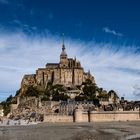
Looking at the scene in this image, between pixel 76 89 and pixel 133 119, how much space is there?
27.1 metres

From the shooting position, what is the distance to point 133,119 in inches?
4429

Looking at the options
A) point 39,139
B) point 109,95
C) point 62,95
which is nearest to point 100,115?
point 62,95

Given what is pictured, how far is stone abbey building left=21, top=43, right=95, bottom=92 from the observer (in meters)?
139

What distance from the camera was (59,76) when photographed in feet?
456

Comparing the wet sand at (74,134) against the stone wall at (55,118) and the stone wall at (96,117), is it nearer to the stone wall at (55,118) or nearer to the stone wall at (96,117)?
the stone wall at (55,118)

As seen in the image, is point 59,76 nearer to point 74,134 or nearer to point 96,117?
point 96,117

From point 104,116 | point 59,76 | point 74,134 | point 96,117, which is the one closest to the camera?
point 74,134

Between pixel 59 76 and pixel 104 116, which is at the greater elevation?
pixel 59 76

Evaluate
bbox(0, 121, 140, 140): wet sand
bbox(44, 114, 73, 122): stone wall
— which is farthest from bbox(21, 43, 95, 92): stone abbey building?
bbox(0, 121, 140, 140): wet sand

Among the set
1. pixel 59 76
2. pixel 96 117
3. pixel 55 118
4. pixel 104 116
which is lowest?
pixel 55 118

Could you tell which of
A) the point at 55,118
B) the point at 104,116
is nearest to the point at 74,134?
the point at 55,118

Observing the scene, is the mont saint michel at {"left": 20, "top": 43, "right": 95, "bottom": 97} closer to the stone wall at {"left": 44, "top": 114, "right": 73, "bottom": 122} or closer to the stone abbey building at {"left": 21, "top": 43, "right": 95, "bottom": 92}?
the stone abbey building at {"left": 21, "top": 43, "right": 95, "bottom": 92}

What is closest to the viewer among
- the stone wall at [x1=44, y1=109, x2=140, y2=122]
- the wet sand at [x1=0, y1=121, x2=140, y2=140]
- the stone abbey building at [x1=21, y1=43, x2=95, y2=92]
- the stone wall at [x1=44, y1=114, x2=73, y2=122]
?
the wet sand at [x1=0, y1=121, x2=140, y2=140]

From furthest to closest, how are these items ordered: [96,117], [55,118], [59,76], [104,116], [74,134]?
[59,76], [104,116], [96,117], [55,118], [74,134]
